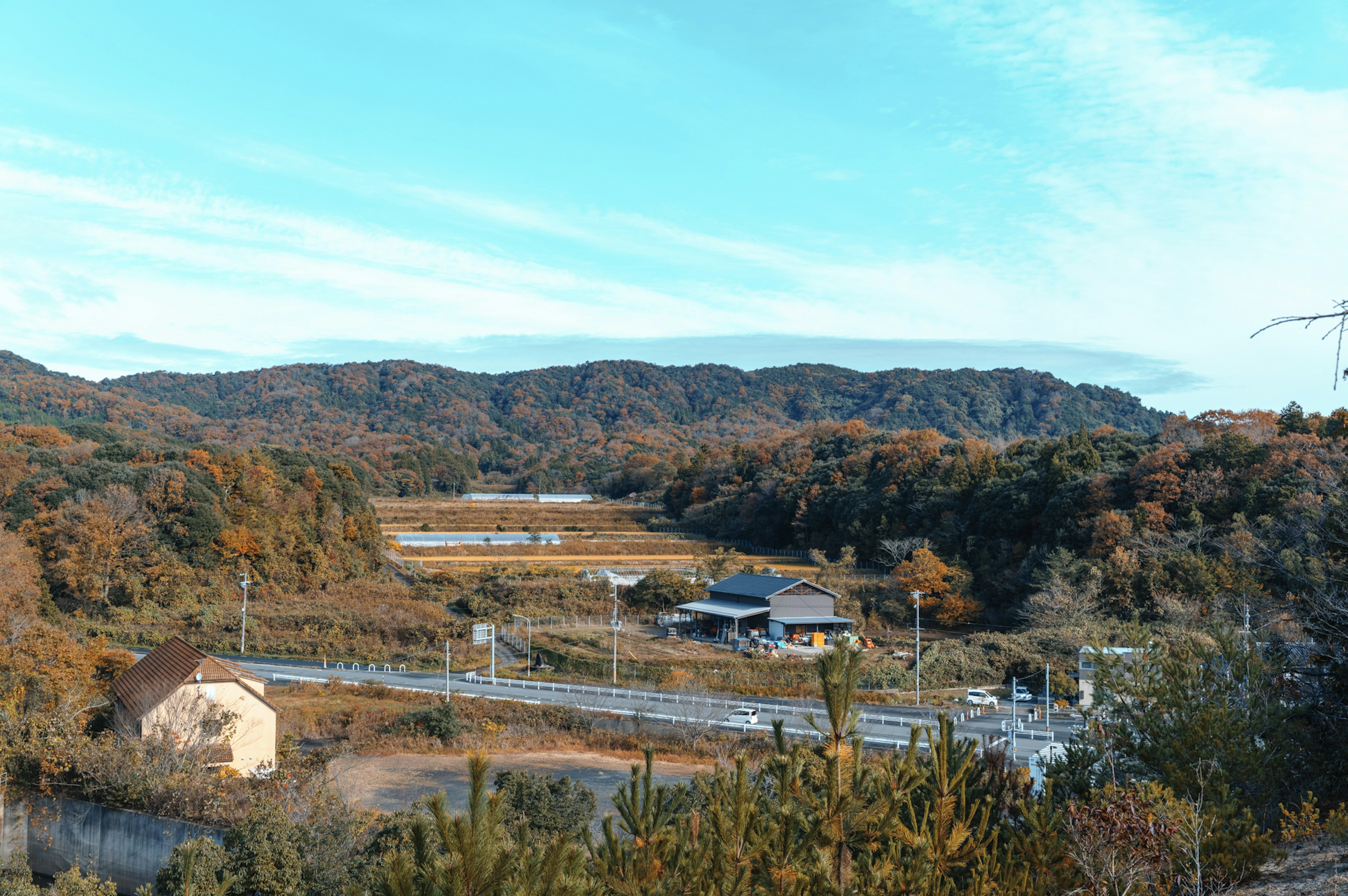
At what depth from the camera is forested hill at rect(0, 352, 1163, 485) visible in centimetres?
11631

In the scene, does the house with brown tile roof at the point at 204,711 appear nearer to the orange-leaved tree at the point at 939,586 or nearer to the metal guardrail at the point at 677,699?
the metal guardrail at the point at 677,699

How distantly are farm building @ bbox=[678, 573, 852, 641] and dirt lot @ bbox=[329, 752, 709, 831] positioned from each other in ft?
63.0

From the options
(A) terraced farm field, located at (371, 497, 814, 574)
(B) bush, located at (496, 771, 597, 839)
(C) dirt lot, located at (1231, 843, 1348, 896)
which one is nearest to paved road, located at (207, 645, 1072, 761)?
(B) bush, located at (496, 771, 597, 839)

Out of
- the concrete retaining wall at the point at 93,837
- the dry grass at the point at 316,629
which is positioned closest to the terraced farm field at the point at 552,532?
the dry grass at the point at 316,629

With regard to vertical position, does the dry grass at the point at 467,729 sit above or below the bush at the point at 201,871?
below

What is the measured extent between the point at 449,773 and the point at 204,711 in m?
6.03

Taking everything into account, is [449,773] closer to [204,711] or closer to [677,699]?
[204,711]

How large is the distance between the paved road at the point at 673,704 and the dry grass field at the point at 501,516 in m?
36.4

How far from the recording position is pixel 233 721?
64.8 feet

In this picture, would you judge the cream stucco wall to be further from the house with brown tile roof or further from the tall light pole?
the tall light pole

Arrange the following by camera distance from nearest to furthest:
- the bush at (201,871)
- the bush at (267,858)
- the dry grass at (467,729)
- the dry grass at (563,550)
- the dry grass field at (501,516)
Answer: the bush at (201,871) < the bush at (267,858) < the dry grass at (467,729) < the dry grass at (563,550) < the dry grass field at (501,516)

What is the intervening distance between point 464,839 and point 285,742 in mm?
21594

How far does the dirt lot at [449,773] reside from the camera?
65.4 feet

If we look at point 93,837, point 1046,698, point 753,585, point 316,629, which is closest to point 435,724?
point 93,837
